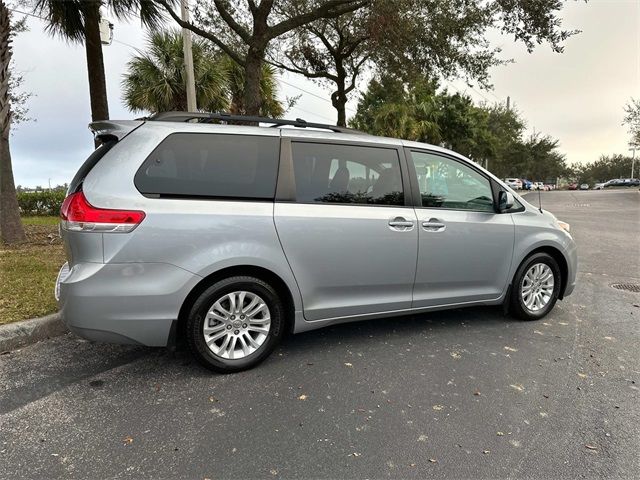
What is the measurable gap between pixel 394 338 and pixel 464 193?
1.50 metres

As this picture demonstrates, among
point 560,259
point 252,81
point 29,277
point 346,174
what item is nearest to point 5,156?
point 29,277

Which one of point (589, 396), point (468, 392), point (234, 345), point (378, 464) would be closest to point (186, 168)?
point (234, 345)

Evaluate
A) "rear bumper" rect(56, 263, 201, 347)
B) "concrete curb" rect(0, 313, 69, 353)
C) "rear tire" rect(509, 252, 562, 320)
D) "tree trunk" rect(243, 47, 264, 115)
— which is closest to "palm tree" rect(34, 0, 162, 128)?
"tree trunk" rect(243, 47, 264, 115)

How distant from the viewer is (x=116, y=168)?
305 cm

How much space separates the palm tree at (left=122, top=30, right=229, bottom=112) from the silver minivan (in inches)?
496

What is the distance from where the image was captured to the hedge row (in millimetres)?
15828

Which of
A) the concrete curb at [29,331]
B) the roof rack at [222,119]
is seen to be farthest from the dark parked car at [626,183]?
the concrete curb at [29,331]

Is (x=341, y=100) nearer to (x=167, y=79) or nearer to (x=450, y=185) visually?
(x=167, y=79)

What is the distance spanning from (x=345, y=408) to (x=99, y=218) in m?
2.00

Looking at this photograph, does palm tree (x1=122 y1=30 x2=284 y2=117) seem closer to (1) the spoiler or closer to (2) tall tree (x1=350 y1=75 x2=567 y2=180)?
(2) tall tree (x1=350 y1=75 x2=567 y2=180)

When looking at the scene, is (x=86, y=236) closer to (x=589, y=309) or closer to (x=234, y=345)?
(x=234, y=345)

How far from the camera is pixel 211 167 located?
3312 mm

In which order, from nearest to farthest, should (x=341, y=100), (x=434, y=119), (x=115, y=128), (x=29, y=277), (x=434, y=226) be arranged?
(x=115, y=128)
(x=434, y=226)
(x=29, y=277)
(x=341, y=100)
(x=434, y=119)

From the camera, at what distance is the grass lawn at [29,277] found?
170 inches
